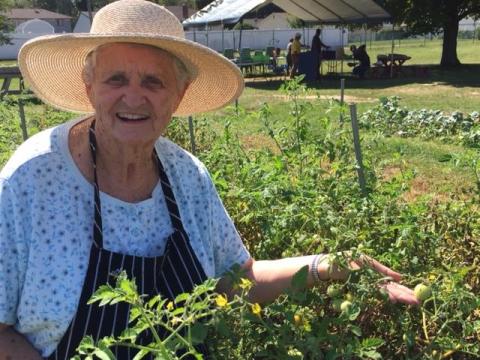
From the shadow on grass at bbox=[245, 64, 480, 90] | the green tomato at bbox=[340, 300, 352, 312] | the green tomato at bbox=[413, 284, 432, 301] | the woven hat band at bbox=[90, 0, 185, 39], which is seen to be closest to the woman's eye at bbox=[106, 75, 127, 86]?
the woven hat band at bbox=[90, 0, 185, 39]

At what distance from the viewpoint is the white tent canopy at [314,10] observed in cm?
1605

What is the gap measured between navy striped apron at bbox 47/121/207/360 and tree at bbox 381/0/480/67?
1769 centimetres

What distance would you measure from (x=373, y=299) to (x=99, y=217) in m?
0.73

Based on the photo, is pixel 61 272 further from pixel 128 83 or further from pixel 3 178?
pixel 128 83

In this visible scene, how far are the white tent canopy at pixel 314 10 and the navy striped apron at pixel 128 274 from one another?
13789mm

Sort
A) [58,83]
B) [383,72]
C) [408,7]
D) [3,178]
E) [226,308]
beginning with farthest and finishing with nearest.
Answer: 1. [408,7]
2. [383,72]
3. [58,83]
4. [3,178]
5. [226,308]

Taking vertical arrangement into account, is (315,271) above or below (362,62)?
above

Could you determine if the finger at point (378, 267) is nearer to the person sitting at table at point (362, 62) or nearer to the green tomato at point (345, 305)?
the green tomato at point (345, 305)

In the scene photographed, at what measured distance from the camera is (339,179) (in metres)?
2.36

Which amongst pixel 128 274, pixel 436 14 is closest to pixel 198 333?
pixel 128 274

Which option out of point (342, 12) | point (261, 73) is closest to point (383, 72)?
point (342, 12)

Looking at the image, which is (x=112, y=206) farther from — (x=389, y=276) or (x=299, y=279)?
(x=389, y=276)

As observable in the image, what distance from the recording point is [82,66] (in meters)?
2.00

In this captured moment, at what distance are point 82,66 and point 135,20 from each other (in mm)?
380
